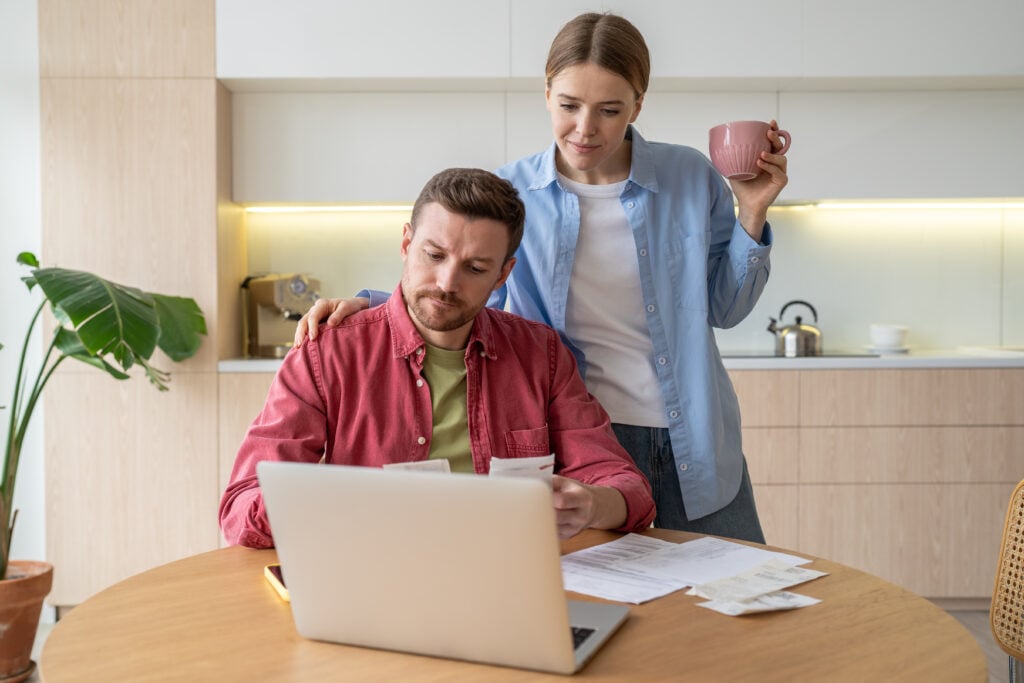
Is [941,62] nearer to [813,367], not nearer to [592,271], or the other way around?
[813,367]

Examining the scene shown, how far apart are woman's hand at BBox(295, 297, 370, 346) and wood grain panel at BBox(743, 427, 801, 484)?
2.25 meters

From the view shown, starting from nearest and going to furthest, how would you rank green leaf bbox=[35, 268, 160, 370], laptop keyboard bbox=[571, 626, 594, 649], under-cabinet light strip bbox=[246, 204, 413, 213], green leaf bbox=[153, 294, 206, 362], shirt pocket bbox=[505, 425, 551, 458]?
laptop keyboard bbox=[571, 626, 594, 649] < shirt pocket bbox=[505, 425, 551, 458] < green leaf bbox=[35, 268, 160, 370] < green leaf bbox=[153, 294, 206, 362] < under-cabinet light strip bbox=[246, 204, 413, 213]

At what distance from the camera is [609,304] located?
1.89 m

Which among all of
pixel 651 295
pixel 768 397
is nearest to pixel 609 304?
pixel 651 295

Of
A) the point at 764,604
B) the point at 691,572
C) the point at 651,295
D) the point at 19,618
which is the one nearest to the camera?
the point at 764,604

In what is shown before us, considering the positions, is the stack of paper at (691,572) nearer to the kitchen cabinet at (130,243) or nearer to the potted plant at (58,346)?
the potted plant at (58,346)

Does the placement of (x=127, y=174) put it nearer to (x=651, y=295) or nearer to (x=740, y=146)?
(x=651, y=295)

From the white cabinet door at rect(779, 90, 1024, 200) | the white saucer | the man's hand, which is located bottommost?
the man's hand

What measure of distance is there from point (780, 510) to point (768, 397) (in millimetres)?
426

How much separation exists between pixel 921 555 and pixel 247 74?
121 inches

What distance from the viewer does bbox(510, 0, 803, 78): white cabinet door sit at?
3631 mm

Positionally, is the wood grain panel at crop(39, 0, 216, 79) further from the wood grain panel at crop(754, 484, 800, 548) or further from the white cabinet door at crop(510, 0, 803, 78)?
the wood grain panel at crop(754, 484, 800, 548)

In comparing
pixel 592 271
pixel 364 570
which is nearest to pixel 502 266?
pixel 592 271

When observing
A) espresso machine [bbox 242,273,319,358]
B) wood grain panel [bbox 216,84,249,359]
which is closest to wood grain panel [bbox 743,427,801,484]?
espresso machine [bbox 242,273,319,358]
